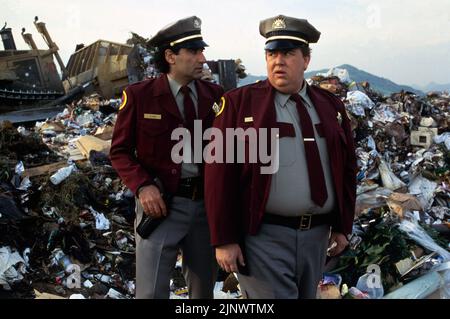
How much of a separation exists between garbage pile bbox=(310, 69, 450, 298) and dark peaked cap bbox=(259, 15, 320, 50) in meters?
2.19

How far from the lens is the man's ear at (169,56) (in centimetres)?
223

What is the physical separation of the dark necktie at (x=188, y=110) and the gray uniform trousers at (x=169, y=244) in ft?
1.19

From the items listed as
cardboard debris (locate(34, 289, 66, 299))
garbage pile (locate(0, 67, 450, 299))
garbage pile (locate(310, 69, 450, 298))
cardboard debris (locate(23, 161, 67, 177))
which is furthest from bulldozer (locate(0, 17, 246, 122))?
cardboard debris (locate(34, 289, 66, 299))

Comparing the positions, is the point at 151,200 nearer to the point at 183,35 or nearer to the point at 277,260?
the point at 277,260

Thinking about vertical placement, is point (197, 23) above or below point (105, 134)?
above

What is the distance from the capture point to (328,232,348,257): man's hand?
2031 mm

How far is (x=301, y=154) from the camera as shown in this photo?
5.92 feet

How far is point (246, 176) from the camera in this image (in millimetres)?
1795

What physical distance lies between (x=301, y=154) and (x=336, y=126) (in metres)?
0.25

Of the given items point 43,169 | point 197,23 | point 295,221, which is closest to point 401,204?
point 295,221

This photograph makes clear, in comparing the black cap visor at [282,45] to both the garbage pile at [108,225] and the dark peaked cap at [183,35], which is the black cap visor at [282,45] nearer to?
the dark peaked cap at [183,35]

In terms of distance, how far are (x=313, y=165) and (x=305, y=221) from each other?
0.24m

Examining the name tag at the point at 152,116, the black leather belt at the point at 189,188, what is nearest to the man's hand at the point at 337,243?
the black leather belt at the point at 189,188

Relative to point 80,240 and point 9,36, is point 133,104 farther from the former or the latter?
point 9,36
